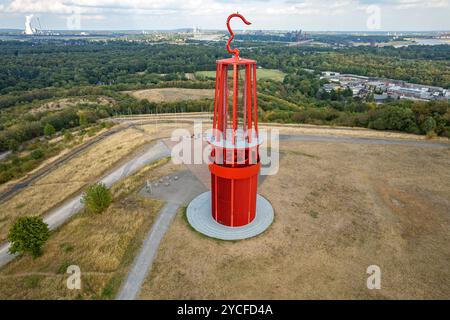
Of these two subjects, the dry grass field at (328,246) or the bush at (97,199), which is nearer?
the dry grass field at (328,246)

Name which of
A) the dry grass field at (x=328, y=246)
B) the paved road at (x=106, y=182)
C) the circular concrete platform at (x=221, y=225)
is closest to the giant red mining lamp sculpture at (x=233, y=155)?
the circular concrete platform at (x=221, y=225)

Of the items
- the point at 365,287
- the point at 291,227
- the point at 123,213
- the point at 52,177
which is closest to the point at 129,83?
the point at 52,177

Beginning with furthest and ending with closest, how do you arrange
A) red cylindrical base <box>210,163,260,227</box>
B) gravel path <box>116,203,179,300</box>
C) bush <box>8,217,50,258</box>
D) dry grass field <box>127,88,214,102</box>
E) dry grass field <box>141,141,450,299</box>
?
dry grass field <box>127,88,214,102</box>, red cylindrical base <box>210,163,260,227</box>, bush <box>8,217,50,258</box>, dry grass field <box>141,141,450,299</box>, gravel path <box>116,203,179,300</box>

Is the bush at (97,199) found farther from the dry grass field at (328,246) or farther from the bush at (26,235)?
the dry grass field at (328,246)

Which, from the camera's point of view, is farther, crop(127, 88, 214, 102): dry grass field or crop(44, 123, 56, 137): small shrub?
Answer: crop(127, 88, 214, 102): dry grass field

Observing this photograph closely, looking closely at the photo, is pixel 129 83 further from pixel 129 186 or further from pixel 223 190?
pixel 223 190

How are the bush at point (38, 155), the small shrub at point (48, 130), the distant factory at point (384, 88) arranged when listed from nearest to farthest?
the bush at point (38, 155) → the small shrub at point (48, 130) → the distant factory at point (384, 88)

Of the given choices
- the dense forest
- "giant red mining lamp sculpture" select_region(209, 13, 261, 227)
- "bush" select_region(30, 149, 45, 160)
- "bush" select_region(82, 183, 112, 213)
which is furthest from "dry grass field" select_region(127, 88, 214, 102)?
"giant red mining lamp sculpture" select_region(209, 13, 261, 227)

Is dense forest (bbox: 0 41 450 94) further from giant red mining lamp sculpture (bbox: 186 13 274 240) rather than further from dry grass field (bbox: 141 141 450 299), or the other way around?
giant red mining lamp sculpture (bbox: 186 13 274 240)

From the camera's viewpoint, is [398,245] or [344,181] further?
[344,181]
